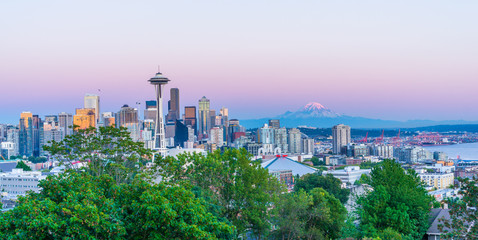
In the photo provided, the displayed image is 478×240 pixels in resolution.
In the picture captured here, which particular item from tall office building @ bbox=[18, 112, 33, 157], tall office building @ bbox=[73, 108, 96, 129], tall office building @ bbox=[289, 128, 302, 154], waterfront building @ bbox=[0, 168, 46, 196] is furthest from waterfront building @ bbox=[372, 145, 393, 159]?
waterfront building @ bbox=[0, 168, 46, 196]

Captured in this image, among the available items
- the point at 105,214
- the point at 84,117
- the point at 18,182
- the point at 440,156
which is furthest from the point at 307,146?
the point at 105,214

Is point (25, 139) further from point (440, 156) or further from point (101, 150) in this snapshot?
point (101, 150)

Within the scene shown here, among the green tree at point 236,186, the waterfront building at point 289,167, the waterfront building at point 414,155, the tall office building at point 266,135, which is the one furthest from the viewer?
the tall office building at point 266,135

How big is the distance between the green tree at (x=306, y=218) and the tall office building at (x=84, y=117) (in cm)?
15462

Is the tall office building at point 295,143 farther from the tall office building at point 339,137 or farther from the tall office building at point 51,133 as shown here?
the tall office building at point 51,133

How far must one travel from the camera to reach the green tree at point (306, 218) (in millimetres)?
22000

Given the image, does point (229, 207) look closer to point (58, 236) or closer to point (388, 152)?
point (58, 236)

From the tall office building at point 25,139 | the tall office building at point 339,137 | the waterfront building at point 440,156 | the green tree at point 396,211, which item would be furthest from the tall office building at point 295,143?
the green tree at point 396,211

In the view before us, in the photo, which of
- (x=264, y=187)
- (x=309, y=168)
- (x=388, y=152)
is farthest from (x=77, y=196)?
(x=388, y=152)

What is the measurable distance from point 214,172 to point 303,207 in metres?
3.81

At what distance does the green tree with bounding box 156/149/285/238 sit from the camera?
65.8ft

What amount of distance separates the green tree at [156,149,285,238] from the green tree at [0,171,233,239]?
699 centimetres

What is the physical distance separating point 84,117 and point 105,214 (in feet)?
571

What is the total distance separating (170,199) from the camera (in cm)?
1220
